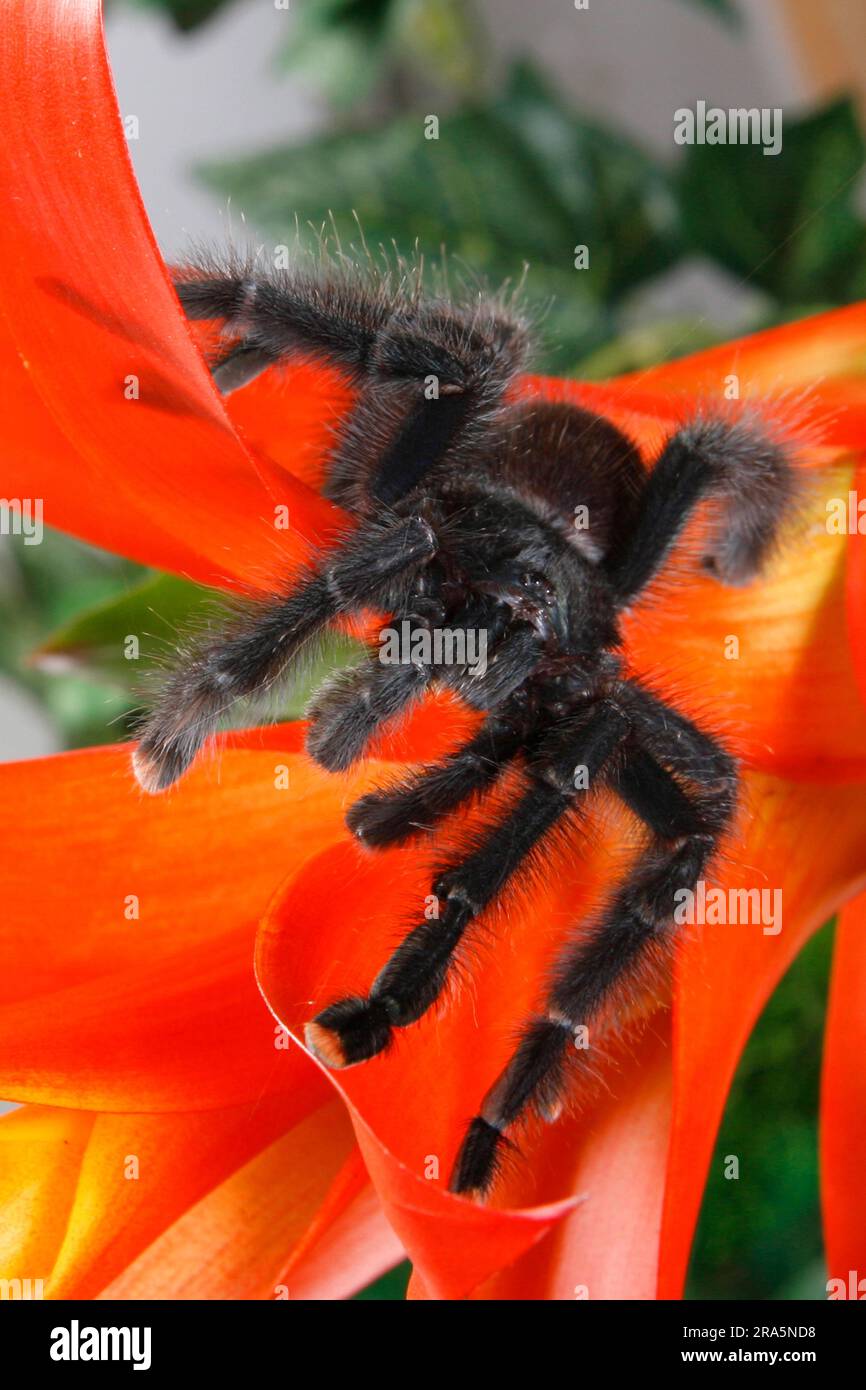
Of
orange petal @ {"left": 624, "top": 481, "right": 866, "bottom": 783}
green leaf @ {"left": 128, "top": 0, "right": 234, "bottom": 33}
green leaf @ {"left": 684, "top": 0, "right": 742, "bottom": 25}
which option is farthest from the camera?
green leaf @ {"left": 684, "top": 0, "right": 742, "bottom": 25}

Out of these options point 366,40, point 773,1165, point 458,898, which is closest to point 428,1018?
point 458,898

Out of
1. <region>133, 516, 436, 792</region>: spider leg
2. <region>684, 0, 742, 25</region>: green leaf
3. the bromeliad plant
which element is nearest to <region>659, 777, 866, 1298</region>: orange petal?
the bromeliad plant

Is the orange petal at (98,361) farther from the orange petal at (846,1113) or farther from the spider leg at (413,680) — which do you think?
the orange petal at (846,1113)

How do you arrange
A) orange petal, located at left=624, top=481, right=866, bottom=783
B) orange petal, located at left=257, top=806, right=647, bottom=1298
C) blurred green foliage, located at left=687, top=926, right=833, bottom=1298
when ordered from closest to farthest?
orange petal, located at left=257, top=806, right=647, bottom=1298 < orange petal, located at left=624, top=481, right=866, bottom=783 < blurred green foliage, located at left=687, top=926, right=833, bottom=1298

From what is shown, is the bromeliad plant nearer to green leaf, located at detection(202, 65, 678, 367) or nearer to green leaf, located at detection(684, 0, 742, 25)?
green leaf, located at detection(202, 65, 678, 367)

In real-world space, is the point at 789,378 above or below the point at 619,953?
above

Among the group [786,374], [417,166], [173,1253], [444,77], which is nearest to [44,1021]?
[173,1253]

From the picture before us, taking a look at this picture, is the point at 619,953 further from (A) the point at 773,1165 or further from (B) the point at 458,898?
(A) the point at 773,1165
